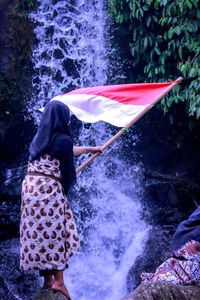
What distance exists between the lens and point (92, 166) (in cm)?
808

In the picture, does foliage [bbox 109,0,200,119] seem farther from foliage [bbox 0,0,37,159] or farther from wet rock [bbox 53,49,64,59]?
foliage [bbox 0,0,37,159]

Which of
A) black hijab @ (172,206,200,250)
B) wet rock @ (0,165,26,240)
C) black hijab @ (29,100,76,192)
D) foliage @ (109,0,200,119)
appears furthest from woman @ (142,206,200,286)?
wet rock @ (0,165,26,240)

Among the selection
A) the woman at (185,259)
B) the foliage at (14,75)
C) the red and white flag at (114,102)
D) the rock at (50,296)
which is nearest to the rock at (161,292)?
the woman at (185,259)

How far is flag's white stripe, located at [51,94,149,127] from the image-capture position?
4625mm

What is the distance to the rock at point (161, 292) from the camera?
290cm

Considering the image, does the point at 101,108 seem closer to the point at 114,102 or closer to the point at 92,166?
the point at 114,102

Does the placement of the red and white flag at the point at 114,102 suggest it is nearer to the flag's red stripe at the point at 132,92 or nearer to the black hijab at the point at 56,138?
the flag's red stripe at the point at 132,92

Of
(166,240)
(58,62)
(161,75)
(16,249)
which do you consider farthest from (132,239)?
(58,62)

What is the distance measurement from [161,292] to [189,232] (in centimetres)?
59

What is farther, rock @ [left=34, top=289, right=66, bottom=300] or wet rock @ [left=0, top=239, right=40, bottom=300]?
wet rock @ [left=0, top=239, right=40, bottom=300]

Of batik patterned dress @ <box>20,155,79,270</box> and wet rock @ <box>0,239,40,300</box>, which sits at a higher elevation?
batik patterned dress @ <box>20,155,79,270</box>

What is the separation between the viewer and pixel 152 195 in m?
8.12

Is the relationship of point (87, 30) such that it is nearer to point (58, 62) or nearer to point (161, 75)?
Answer: point (58, 62)

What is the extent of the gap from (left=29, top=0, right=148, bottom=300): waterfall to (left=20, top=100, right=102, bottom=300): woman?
3287mm
